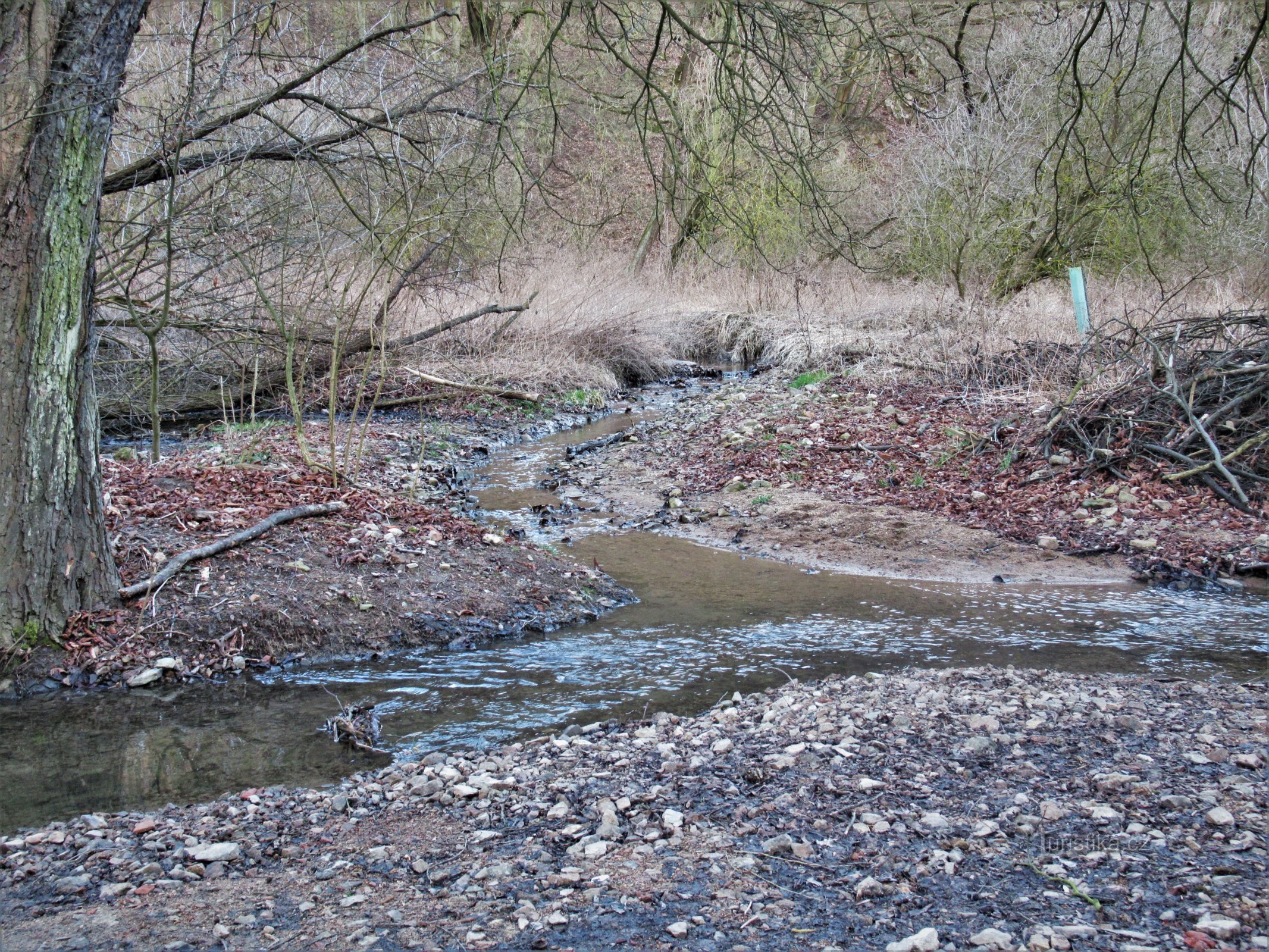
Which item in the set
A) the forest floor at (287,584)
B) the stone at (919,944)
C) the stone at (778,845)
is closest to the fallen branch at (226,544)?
the forest floor at (287,584)

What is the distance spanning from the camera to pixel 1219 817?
3.00 metres

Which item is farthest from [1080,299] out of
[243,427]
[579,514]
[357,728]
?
[357,728]

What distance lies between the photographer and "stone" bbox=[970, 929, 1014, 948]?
2447 mm

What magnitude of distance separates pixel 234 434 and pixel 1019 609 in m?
7.86

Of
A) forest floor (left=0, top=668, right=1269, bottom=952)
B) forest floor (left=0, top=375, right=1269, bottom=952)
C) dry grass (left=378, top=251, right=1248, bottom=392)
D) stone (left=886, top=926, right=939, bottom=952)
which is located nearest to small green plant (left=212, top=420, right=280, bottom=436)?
forest floor (left=0, top=375, right=1269, bottom=952)

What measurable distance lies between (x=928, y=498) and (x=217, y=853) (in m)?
6.91

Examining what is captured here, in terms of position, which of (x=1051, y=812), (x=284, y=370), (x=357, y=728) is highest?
(x=284, y=370)

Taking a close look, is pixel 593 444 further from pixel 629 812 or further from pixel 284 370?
pixel 629 812

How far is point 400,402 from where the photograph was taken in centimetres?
1320

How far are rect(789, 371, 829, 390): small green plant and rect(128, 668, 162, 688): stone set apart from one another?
10206mm

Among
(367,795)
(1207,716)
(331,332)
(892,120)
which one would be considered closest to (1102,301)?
(331,332)

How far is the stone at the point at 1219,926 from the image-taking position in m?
2.41

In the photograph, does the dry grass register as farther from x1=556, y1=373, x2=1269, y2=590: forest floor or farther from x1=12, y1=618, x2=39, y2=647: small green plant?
x1=12, y1=618, x2=39, y2=647: small green plant

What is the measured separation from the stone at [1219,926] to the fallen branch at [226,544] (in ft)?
17.3
